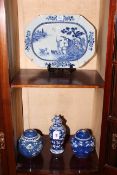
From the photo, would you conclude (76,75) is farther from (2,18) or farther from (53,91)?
(2,18)

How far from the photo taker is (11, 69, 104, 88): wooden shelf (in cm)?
110

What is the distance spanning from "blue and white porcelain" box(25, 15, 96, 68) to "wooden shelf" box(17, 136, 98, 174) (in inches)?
20.3

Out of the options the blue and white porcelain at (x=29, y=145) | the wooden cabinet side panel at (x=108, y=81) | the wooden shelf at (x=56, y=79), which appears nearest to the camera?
the wooden cabinet side panel at (x=108, y=81)

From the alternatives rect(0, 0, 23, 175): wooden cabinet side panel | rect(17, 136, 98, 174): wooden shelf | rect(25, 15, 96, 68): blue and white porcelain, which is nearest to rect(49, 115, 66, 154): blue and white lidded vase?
rect(17, 136, 98, 174): wooden shelf

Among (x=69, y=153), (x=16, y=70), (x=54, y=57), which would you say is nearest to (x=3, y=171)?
(x=69, y=153)

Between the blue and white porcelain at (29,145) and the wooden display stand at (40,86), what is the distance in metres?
0.05

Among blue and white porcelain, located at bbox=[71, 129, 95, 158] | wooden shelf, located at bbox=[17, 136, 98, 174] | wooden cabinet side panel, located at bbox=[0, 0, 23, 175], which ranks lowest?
wooden shelf, located at bbox=[17, 136, 98, 174]

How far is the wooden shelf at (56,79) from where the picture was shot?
3.61 feet

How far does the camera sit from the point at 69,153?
1.35 metres

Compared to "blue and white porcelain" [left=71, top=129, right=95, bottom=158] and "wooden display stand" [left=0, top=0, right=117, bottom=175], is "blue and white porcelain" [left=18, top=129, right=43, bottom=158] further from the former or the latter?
"blue and white porcelain" [left=71, top=129, right=95, bottom=158]

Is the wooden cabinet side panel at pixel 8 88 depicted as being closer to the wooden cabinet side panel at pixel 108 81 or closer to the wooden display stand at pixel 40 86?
the wooden display stand at pixel 40 86

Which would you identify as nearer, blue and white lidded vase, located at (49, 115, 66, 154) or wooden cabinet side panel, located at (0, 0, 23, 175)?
wooden cabinet side panel, located at (0, 0, 23, 175)

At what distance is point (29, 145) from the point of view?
1.22m

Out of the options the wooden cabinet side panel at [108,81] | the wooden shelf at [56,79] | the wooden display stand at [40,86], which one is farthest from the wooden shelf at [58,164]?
the wooden shelf at [56,79]
